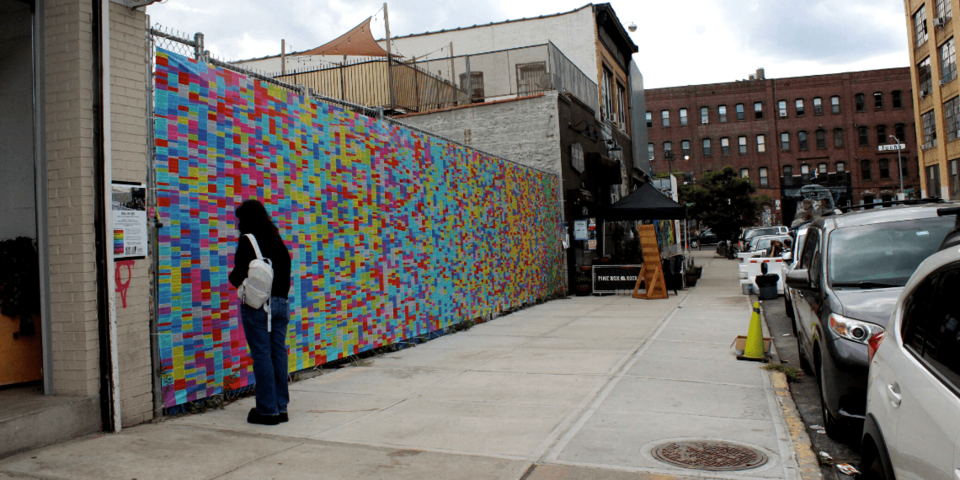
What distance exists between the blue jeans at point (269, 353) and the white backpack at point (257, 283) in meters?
0.11

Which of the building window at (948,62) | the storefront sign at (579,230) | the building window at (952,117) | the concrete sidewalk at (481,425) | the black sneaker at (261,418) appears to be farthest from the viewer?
the building window at (952,117)

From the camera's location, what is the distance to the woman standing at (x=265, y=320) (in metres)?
5.37

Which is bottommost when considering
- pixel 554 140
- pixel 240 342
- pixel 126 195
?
pixel 240 342

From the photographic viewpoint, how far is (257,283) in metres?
5.25

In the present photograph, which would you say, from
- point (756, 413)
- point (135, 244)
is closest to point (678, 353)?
point (756, 413)

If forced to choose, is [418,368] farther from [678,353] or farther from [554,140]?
[554,140]

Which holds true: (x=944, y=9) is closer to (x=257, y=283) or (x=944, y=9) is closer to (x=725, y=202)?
(x=725, y=202)

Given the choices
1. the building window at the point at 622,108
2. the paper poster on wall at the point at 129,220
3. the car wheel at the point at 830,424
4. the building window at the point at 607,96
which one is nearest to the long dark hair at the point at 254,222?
the paper poster on wall at the point at 129,220

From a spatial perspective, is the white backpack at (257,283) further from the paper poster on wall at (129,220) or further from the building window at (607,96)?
the building window at (607,96)

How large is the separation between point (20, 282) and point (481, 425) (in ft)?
13.2

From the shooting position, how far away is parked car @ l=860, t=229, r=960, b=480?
2283mm

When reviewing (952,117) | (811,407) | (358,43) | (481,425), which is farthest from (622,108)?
(481,425)

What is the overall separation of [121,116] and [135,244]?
1014mm

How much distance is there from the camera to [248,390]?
6.65 metres
